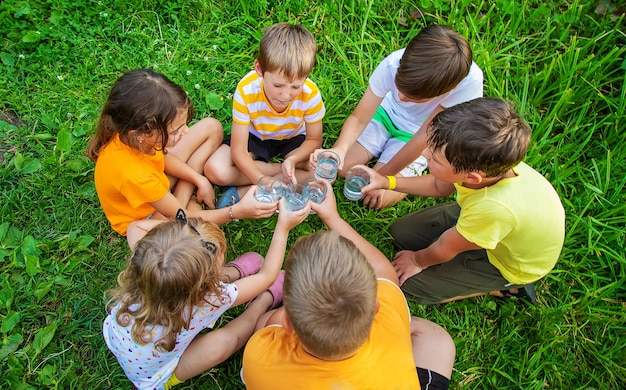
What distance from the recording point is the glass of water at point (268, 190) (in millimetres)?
2924

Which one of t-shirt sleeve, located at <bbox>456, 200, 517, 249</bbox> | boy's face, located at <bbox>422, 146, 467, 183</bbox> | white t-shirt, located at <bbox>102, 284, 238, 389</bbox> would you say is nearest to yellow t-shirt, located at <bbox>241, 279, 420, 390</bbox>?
white t-shirt, located at <bbox>102, 284, 238, 389</bbox>

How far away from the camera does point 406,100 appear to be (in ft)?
9.08

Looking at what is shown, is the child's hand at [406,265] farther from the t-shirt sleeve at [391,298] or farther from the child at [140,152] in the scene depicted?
the child at [140,152]

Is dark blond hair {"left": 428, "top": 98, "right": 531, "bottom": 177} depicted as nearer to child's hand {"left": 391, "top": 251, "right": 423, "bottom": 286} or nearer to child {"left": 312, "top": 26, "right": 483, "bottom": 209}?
child {"left": 312, "top": 26, "right": 483, "bottom": 209}

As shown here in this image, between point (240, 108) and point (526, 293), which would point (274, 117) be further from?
point (526, 293)

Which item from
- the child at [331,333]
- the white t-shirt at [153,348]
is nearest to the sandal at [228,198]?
the white t-shirt at [153,348]

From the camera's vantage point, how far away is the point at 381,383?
1.74 metres

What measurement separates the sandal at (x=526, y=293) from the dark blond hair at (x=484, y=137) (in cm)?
109

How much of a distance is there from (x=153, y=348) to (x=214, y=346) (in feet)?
1.32

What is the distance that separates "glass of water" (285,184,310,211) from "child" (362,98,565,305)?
2.87ft

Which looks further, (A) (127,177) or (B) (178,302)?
(A) (127,177)

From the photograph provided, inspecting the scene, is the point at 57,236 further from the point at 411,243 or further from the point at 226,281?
the point at 411,243

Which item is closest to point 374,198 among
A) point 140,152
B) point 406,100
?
point 406,100

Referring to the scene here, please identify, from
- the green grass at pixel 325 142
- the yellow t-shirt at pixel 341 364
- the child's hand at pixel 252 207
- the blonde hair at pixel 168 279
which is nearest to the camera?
the yellow t-shirt at pixel 341 364
